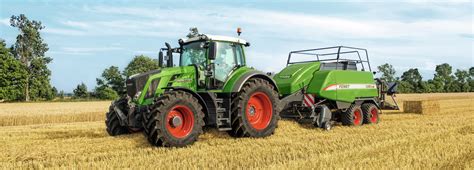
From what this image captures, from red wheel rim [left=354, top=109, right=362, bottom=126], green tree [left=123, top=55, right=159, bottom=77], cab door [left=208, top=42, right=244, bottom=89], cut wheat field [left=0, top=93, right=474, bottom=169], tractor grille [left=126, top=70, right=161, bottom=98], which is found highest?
green tree [left=123, top=55, right=159, bottom=77]

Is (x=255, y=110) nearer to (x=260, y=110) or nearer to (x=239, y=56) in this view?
(x=260, y=110)

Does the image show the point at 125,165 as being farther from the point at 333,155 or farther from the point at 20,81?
the point at 20,81

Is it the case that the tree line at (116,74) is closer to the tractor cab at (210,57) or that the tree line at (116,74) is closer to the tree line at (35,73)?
the tree line at (35,73)

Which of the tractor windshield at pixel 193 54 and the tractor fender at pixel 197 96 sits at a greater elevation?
the tractor windshield at pixel 193 54

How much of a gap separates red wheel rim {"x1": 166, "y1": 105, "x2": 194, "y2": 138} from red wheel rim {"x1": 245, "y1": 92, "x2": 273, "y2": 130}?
58.4 inches

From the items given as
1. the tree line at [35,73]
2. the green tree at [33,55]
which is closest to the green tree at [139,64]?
the tree line at [35,73]

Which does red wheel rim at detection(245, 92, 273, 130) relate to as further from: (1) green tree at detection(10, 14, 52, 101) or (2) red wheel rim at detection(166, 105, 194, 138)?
(1) green tree at detection(10, 14, 52, 101)

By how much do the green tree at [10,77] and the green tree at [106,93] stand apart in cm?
766

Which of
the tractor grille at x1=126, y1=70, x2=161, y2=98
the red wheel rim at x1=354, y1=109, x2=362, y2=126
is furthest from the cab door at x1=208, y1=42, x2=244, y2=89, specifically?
the red wheel rim at x1=354, y1=109, x2=362, y2=126

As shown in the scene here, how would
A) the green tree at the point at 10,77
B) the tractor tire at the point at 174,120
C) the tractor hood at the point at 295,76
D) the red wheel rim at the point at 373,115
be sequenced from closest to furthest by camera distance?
the tractor tire at the point at 174,120 < the tractor hood at the point at 295,76 < the red wheel rim at the point at 373,115 < the green tree at the point at 10,77

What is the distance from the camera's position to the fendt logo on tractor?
23.1 feet

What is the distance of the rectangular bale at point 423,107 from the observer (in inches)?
618

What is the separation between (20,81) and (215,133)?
41132 mm

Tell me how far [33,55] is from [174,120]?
157ft
